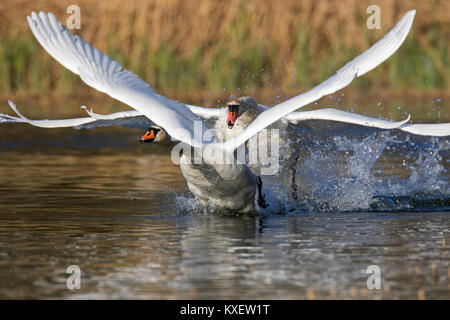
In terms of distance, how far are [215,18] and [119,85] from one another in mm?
14324

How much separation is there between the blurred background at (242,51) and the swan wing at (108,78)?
39.3 ft

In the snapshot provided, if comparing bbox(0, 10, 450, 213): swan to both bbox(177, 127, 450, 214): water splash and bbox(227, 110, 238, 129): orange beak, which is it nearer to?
bbox(227, 110, 238, 129): orange beak

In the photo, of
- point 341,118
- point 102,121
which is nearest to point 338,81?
point 341,118

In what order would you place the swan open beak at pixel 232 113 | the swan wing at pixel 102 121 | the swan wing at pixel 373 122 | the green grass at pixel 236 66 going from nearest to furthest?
the swan wing at pixel 373 122, the swan wing at pixel 102 121, the swan open beak at pixel 232 113, the green grass at pixel 236 66

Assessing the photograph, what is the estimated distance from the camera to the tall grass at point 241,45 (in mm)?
23312

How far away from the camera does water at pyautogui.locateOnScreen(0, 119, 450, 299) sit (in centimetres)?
758

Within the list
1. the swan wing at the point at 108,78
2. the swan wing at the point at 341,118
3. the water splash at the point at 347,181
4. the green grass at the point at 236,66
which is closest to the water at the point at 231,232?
the water splash at the point at 347,181

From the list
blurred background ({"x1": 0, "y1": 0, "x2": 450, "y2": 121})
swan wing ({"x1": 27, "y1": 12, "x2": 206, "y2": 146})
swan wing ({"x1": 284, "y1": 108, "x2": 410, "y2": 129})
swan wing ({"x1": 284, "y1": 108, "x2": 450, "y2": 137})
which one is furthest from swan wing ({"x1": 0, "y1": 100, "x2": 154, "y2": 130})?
blurred background ({"x1": 0, "y1": 0, "x2": 450, "y2": 121})

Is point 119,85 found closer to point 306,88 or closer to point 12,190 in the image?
point 12,190

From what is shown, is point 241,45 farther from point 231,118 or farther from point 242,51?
point 231,118

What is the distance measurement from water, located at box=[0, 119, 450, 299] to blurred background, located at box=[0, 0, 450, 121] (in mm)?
A: 7274

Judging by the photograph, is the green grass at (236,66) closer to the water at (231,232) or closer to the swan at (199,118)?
the water at (231,232)
